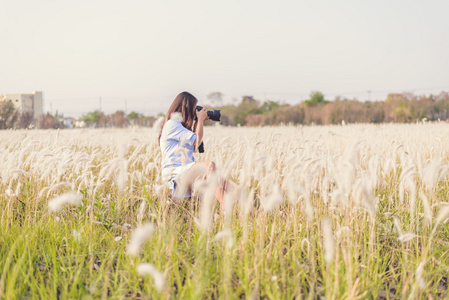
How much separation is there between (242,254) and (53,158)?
1.90m

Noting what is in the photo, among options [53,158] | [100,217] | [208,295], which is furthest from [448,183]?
[53,158]

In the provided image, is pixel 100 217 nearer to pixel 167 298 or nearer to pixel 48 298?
pixel 48 298

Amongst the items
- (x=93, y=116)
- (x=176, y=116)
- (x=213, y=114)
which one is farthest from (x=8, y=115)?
(x=93, y=116)

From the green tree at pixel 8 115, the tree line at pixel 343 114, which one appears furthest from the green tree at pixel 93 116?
the green tree at pixel 8 115

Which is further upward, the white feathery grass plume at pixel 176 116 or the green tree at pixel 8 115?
the green tree at pixel 8 115

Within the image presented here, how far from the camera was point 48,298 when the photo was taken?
212cm

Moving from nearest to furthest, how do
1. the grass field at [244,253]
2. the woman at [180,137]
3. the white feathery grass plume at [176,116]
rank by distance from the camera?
the grass field at [244,253], the woman at [180,137], the white feathery grass plume at [176,116]

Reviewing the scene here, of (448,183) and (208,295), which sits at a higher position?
(448,183)

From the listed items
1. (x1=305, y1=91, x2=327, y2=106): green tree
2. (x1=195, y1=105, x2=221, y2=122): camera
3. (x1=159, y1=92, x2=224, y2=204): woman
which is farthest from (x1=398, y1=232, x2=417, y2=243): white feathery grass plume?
(x1=305, y1=91, x2=327, y2=106): green tree

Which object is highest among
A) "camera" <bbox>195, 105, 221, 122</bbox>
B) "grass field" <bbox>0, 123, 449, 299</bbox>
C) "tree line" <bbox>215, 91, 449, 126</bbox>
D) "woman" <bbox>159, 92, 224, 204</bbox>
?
"tree line" <bbox>215, 91, 449, 126</bbox>

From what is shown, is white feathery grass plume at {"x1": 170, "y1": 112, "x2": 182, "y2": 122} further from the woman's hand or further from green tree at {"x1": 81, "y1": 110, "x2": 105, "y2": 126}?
green tree at {"x1": 81, "y1": 110, "x2": 105, "y2": 126}

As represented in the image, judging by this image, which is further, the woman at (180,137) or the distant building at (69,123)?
the distant building at (69,123)

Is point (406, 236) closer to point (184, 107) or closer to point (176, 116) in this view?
point (176, 116)

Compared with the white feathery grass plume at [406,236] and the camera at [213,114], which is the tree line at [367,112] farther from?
the white feathery grass plume at [406,236]
